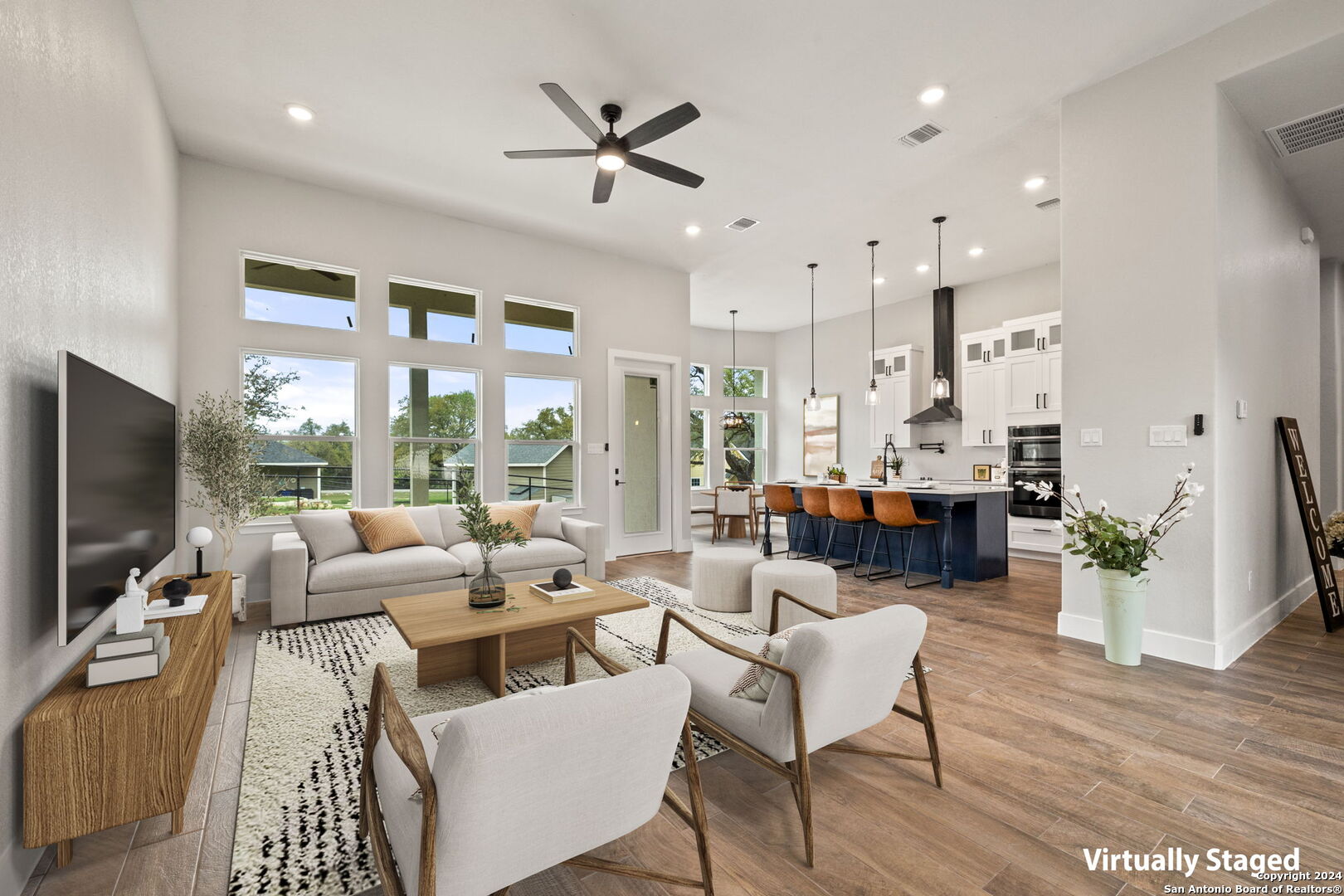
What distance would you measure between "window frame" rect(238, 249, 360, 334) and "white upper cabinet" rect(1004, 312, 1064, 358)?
6.77 metres

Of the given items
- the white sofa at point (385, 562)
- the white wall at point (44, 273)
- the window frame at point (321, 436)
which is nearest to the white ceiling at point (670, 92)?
the white wall at point (44, 273)

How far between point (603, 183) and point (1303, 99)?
3.99 m

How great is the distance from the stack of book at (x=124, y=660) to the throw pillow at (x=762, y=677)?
186 centimetres

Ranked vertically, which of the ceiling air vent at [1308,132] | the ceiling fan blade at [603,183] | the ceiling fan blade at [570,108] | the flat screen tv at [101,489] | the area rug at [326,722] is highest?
the ceiling air vent at [1308,132]

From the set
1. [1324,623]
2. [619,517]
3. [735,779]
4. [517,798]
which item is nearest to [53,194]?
[517,798]

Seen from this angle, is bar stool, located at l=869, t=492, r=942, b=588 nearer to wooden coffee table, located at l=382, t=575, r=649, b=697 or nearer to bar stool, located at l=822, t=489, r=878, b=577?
bar stool, located at l=822, t=489, r=878, b=577

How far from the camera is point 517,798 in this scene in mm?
1188

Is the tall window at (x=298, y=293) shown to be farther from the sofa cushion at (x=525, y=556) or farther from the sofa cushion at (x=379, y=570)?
the sofa cushion at (x=525, y=556)

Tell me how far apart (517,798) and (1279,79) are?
4.80 m

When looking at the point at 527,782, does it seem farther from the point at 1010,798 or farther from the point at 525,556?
the point at 525,556

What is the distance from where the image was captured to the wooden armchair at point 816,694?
5.63 ft

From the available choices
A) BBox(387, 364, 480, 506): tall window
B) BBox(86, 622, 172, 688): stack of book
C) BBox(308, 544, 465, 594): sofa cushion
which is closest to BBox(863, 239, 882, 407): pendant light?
BBox(387, 364, 480, 506): tall window

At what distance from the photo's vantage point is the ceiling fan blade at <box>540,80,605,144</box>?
3041 mm

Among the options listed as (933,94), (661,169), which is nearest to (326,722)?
(661,169)
